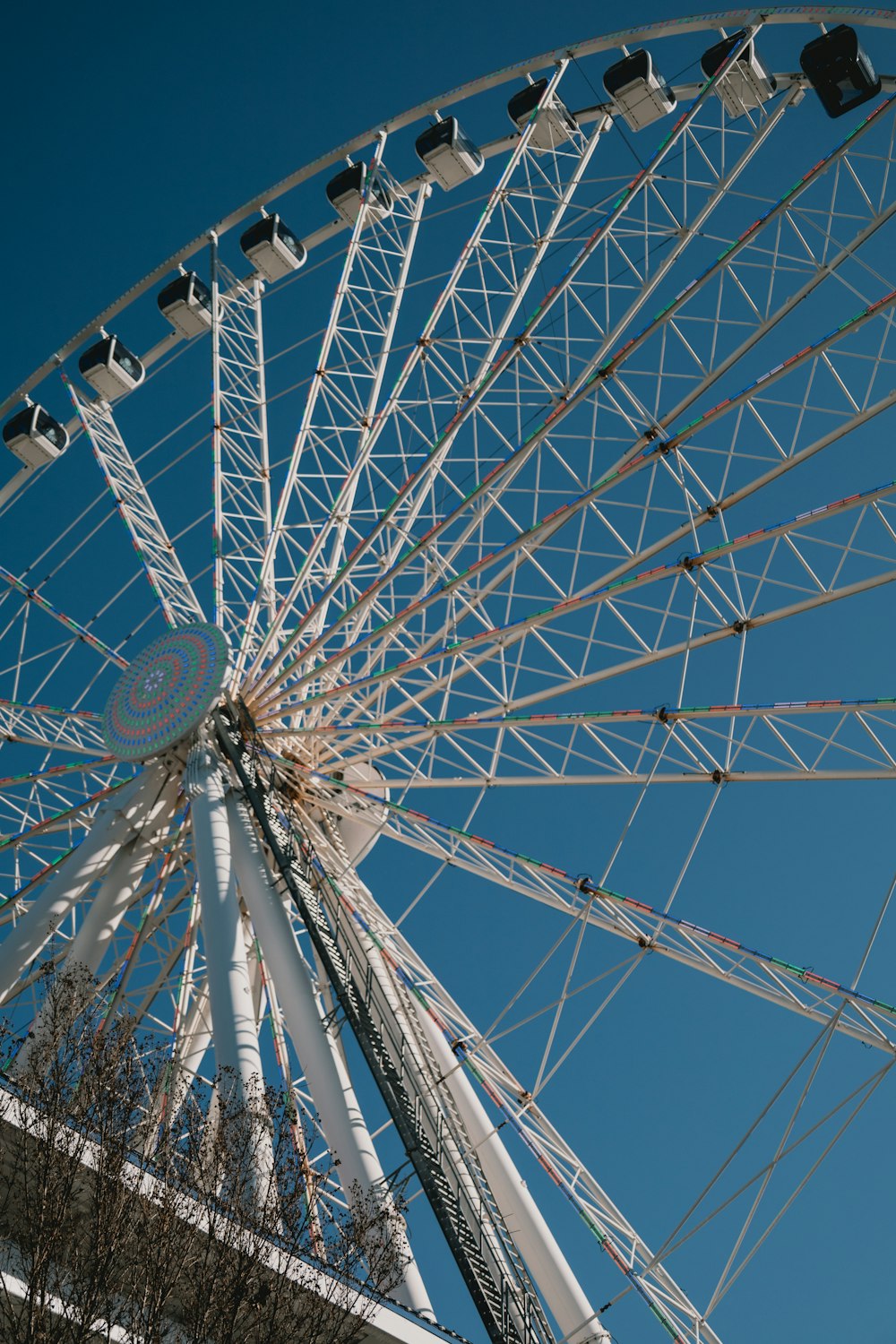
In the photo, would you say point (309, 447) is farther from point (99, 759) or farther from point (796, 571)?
point (796, 571)

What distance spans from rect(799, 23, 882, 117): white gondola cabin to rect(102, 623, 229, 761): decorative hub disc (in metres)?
12.0

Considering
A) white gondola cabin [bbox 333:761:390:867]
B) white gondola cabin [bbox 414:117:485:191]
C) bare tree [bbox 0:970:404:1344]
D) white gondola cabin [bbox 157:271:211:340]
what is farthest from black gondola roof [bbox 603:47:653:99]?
bare tree [bbox 0:970:404:1344]

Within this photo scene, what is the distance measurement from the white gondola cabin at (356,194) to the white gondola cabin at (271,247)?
1122mm

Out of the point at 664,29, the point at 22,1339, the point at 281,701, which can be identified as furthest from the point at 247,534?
the point at 22,1339

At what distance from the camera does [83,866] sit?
75.9 ft

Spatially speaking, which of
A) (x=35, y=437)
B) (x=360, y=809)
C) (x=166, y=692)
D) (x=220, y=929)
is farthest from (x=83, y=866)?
(x=35, y=437)

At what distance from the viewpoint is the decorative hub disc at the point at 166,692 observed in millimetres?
23531

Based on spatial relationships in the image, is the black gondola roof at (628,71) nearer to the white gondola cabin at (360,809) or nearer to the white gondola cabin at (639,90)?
the white gondola cabin at (639,90)

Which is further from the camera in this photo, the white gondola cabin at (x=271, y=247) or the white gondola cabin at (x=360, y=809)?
the white gondola cabin at (x=271, y=247)

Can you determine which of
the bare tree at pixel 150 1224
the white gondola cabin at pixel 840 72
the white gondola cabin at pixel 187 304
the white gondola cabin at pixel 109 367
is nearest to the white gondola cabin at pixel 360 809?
the bare tree at pixel 150 1224

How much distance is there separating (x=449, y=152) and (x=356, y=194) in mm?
2185

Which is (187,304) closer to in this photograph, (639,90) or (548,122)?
(548,122)

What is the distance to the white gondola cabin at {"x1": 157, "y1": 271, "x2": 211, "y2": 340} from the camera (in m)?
29.2

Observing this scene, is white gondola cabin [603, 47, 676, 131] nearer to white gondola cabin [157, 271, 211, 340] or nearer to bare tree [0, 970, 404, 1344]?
white gondola cabin [157, 271, 211, 340]
